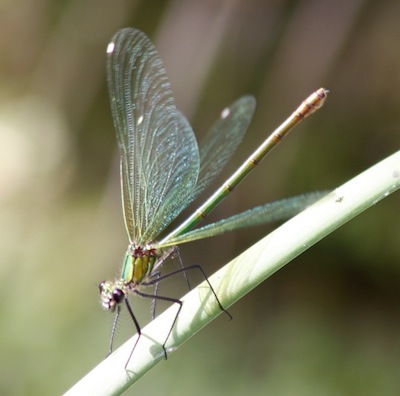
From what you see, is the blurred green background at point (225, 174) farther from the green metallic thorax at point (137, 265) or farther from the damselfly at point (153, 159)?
the green metallic thorax at point (137, 265)

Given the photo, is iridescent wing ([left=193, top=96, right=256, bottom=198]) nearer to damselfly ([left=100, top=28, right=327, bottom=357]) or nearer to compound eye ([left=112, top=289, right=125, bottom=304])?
damselfly ([left=100, top=28, right=327, bottom=357])

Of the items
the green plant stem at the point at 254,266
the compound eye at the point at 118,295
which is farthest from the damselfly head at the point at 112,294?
the green plant stem at the point at 254,266

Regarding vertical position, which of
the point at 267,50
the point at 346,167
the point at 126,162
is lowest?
the point at 346,167

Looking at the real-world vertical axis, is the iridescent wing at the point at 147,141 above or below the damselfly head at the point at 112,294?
above

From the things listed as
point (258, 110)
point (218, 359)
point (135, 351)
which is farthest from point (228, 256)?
→ point (135, 351)

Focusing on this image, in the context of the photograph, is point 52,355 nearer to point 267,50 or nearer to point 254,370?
point 254,370

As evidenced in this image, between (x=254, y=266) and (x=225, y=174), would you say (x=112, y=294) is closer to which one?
(x=254, y=266)

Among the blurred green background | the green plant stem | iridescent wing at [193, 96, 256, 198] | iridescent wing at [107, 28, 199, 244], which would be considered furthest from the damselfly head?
the blurred green background
